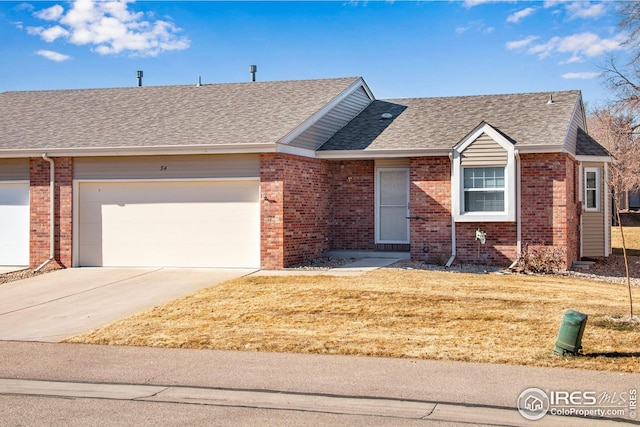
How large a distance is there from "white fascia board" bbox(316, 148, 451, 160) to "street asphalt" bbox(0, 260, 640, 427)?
9656 mm

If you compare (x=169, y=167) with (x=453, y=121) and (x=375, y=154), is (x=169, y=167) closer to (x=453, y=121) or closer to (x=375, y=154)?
(x=375, y=154)

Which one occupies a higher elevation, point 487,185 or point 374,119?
point 374,119

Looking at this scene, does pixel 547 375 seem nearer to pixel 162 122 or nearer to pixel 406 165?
pixel 406 165

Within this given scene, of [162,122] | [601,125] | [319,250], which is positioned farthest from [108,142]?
[601,125]

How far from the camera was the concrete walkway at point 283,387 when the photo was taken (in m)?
6.43

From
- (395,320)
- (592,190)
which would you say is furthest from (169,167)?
(592,190)

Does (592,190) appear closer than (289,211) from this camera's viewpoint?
No

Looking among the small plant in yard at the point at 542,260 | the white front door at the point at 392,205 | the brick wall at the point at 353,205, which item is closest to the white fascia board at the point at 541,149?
the small plant in yard at the point at 542,260

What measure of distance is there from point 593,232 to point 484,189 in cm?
524

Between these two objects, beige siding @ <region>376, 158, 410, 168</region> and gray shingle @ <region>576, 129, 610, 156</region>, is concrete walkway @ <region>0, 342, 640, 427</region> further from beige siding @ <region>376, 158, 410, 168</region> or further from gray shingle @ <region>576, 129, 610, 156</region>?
gray shingle @ <region>576, 129, 610, 156</region>

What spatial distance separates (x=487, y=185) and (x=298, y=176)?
470 cm

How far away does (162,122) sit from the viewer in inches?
738

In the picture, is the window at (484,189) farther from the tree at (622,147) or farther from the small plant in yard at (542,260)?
the tree at (622,147)

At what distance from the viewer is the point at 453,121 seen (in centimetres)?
1917
